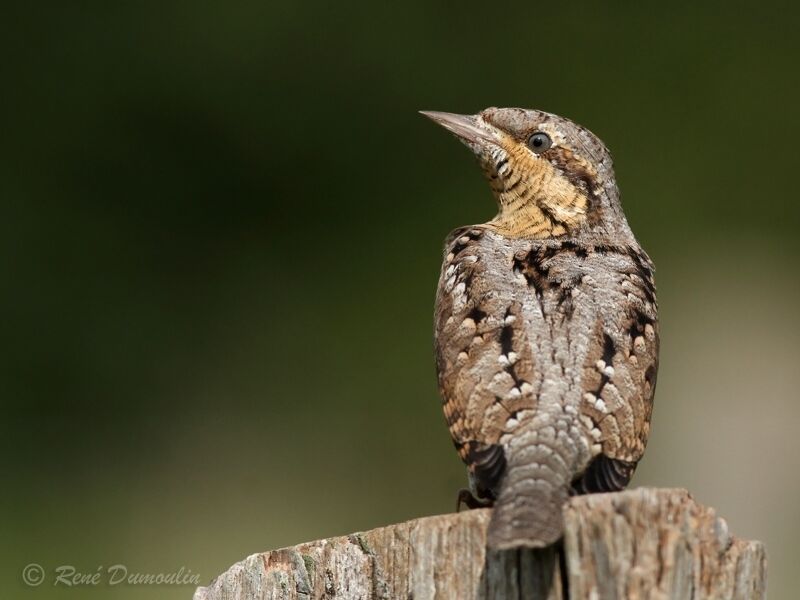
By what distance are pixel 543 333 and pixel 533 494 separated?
887 mm

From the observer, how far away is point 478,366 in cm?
383

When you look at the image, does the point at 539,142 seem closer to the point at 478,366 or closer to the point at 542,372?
the point at 478,366

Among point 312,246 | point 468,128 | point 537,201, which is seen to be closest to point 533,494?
point 537,201

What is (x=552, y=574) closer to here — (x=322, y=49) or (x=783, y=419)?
(x=783, y=419)

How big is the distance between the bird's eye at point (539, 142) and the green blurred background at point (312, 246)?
12.0 ft

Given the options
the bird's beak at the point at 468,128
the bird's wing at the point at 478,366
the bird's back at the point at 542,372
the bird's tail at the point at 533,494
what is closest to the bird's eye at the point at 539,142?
the bird's beak at the point at 468,128

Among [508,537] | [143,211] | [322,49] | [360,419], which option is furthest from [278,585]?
[322,49]

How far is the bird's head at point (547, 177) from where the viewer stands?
498cm

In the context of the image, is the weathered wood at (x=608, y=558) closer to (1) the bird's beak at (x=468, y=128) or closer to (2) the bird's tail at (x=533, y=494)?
(2) the bird's tail at (x=533, y=494)

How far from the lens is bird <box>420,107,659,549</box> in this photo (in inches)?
134

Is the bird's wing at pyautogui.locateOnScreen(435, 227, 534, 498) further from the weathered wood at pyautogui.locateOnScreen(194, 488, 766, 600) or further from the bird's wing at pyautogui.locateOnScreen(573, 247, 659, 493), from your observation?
the weathered wood at pyautogui.locateOnScreen(194, 488, 766, 600)

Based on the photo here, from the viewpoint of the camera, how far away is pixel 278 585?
3.53 metres

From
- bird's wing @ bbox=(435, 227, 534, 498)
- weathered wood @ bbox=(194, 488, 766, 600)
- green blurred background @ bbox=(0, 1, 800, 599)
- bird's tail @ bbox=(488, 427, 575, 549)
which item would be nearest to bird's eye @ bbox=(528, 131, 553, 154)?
bird's wing @ bbox=(435, 227, 534, 498)

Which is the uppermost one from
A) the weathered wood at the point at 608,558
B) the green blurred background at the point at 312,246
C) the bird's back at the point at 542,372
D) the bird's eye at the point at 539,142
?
the green blurred background at the point at 312,246
